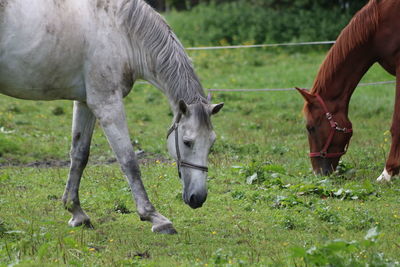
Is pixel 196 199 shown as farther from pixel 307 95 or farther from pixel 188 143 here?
pixel 307 95

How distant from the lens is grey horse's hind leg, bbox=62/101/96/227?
5.87 m

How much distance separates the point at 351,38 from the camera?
25.0 feet

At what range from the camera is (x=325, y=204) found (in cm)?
634

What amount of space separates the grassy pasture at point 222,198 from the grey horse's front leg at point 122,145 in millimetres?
157

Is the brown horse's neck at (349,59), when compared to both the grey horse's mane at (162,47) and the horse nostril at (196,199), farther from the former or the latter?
the horse nostril at (196,199)

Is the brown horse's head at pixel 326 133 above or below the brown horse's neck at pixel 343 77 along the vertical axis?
below

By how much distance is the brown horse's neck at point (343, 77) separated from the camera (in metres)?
7.68

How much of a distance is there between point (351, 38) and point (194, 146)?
305cm

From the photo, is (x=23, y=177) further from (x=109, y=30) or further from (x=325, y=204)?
(x=325, y=204)

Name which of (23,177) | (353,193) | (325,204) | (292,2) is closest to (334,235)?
(325,204)

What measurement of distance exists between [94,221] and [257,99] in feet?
23.9

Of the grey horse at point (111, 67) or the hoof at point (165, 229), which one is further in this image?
the hoof at point (165, 229)

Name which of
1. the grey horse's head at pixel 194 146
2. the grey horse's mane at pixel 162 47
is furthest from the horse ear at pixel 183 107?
the grey horse's mane at pixel 162 47

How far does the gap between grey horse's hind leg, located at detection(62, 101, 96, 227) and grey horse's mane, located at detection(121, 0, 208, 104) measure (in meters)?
0.77
